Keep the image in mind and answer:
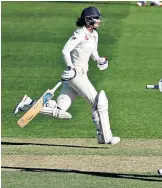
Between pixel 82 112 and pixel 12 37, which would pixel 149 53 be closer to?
pixel 12 37

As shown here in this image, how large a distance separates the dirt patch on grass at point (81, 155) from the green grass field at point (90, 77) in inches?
1.2

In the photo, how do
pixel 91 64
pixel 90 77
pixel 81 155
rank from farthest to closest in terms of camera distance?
1. pixel 91 64
2. pixel 90 77
3. pixel 81 155

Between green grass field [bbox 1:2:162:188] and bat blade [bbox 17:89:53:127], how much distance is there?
1.64ft

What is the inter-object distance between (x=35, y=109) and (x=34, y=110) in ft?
0.07

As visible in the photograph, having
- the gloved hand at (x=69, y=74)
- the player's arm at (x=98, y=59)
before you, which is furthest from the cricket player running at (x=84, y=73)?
the player's arm at (x=98, y=59)

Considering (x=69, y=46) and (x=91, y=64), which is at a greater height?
(x=91, y=64)

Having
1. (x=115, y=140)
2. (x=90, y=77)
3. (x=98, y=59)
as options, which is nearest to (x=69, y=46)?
(x=98, y=59)

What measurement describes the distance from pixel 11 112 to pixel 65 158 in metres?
4.12

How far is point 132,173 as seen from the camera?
13.3 m

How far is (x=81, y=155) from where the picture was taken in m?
14.6

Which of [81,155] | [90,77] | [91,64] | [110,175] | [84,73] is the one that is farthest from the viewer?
[91,64]

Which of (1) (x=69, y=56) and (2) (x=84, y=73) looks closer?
(1) (x=69, y=56)

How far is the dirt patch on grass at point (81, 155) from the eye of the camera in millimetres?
13781

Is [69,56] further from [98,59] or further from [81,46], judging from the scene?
[98,59]
